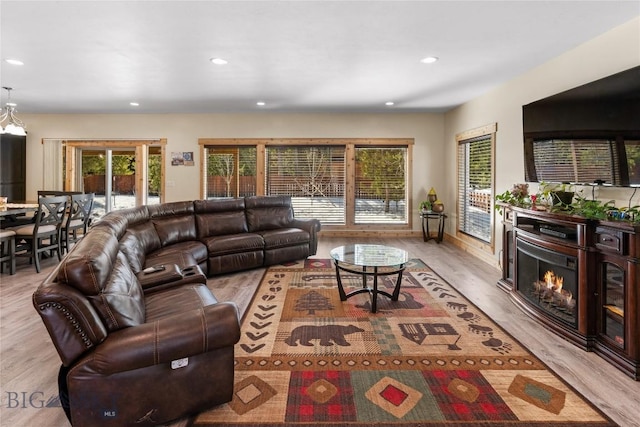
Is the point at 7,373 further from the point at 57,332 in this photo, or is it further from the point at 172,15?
the point at 172,15

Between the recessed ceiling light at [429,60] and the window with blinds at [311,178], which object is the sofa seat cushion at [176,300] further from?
the window with blinds at [311,178]

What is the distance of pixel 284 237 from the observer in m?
5.21

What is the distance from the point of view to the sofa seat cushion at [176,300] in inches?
89.4

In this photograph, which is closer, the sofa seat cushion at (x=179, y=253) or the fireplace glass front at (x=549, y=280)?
the fireplace glass front at (x=549, y=280)

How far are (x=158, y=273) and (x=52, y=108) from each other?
6221 mm

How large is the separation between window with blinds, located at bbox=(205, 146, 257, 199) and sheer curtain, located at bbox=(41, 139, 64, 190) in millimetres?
3152

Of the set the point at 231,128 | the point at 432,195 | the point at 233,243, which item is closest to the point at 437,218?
the point at 432,195

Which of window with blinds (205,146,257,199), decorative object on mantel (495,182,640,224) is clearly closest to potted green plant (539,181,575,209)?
decorative object on mantel (495,182,640,224)

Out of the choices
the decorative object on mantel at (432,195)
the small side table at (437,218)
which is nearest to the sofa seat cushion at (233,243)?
the small side table at (437,218)

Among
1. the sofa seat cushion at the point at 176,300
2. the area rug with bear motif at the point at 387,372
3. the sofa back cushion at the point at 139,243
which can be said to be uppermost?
the sofa back cushion at the point at 139,243

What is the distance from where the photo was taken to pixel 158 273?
288 cm

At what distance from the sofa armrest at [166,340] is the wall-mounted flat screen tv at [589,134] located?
3.20m

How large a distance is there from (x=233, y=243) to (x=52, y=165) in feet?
18.3

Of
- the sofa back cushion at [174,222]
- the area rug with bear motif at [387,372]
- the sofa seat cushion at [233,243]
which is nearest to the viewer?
the area rug with bear motif at [387,372]
